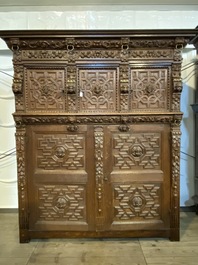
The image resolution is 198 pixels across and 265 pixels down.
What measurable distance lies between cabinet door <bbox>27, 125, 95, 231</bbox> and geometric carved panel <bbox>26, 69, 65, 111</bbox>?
0.21 m

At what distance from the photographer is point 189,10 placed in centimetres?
306

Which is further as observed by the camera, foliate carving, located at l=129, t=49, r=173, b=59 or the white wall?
the white wall

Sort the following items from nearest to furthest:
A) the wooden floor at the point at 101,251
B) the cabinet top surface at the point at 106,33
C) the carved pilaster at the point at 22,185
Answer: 1. the wooden floor at the point at 101,251
2. the cabinet top surface at the point at 106,33
3. the carved pilaster at the point at 22,185

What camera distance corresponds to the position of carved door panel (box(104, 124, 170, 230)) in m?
2.39

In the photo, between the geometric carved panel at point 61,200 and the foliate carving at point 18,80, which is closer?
the foliate carving at point 18,80

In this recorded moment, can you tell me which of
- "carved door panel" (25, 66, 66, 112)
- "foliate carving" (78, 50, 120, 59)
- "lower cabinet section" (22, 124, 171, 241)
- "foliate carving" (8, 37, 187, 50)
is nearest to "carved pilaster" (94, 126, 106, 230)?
"lower cabinet section" (22, 124, 171, 241)

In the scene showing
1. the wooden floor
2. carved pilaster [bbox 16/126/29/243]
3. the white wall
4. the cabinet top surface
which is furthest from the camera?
the white wall

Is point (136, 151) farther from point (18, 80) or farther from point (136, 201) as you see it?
point (18, 80)

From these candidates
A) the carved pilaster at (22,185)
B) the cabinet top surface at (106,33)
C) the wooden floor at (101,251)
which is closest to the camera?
the wooden floor at (101,251)

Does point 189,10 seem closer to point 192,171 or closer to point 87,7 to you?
point 87,7

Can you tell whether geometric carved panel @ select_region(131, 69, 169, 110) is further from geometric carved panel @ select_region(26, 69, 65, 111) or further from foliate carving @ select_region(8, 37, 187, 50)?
geometric carved panel @ select_region(26, 69, 65, 111)

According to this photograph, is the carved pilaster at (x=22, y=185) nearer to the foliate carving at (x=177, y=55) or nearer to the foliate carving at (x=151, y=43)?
the foliate carving at (x=151, y=43)

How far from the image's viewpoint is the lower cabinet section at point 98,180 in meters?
2.39

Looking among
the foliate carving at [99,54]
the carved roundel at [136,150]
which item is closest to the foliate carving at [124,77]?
the foliate carving at [99,54]
